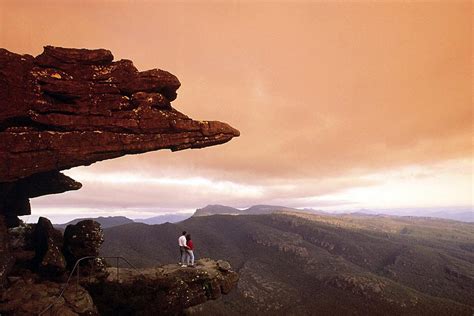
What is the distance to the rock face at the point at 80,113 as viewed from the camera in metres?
31.3

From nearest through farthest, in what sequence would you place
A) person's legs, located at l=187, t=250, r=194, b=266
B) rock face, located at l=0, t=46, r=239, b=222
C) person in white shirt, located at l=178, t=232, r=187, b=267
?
1. rock face, located at l=0, t=46, r=239, b=222
2. person in white shirt, located at l=178, t=232, r=187, b=267
3. person's legs, located at l=187, t=250, r=194, b=266

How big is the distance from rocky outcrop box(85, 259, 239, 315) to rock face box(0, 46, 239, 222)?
15.3 metres

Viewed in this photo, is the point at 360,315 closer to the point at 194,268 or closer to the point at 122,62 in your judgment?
the point at 194,268

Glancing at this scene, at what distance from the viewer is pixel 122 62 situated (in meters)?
37.0

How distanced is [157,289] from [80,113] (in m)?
23.1

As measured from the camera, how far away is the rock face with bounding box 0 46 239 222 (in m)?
31.3

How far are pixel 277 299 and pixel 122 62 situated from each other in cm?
19431

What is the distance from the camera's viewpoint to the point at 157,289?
35.3m

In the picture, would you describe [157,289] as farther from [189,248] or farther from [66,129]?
[66,129]

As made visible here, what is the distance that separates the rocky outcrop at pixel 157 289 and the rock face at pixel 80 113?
1528 centimetres

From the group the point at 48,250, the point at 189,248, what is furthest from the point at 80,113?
the point at 189,248

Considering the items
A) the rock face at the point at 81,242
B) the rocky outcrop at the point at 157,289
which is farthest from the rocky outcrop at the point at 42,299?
the rock face at the point at 81,242

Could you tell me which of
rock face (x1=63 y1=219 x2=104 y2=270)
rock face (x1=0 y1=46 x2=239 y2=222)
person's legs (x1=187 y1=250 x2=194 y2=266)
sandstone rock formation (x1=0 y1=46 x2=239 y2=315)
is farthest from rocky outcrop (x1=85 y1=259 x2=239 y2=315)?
rock face (x1=0 y1=46 x2=239 y2=222)

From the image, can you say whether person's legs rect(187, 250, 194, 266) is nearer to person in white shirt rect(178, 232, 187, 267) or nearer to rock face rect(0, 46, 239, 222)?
person in white shirt rect(178, 232, 187, 267)
